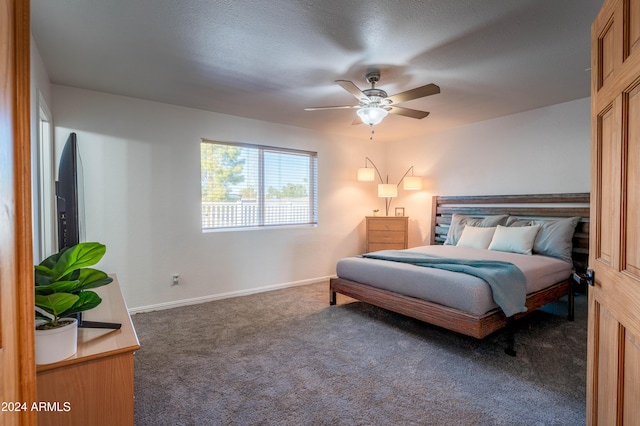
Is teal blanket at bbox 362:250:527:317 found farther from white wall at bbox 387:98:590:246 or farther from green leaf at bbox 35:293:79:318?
green leaf at bbox 35:293:79:318

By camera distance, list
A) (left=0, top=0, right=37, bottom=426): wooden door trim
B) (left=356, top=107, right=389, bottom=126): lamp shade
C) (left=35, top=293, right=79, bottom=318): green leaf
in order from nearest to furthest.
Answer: (left=0, top=0, right=37, bottom=426): wooden door trim, (left=35, top=293, right=79, bottom=318): green leaf, (left=356, top=107, right=389, bottom=126): lamp shade

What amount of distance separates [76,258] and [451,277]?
246cm

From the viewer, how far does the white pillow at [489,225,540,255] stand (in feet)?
11.9

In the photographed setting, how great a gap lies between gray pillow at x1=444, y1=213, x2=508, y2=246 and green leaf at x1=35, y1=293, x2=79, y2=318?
426cm

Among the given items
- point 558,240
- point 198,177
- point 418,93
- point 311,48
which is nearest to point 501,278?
point 558,240

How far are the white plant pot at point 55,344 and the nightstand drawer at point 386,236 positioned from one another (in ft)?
14.3

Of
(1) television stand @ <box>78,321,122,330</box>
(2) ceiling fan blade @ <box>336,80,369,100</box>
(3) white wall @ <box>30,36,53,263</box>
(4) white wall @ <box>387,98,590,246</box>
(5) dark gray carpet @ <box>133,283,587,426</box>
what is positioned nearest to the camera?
(1) television stand @ <box>78,321,122,330</box>

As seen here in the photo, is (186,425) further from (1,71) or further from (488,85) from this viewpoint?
(488,85)

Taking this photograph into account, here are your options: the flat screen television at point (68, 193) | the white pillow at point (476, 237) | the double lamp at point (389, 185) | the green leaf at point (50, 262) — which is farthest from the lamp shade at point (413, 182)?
the green leaf at point (50, 262)

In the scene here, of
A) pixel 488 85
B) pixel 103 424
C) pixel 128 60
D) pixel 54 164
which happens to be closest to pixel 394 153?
pixel 488 85

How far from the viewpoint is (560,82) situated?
3.07 meters

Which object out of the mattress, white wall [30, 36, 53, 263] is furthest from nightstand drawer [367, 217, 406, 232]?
white wall [30, 36, 53, 263]

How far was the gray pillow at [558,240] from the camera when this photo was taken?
11.4 ft

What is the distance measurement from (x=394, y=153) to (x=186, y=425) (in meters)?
4.96
